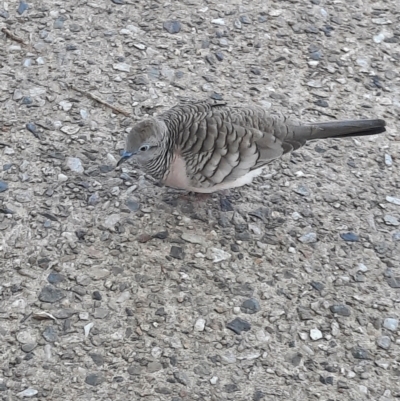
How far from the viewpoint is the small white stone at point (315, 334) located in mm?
3348

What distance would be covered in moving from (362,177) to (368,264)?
0.60 metres

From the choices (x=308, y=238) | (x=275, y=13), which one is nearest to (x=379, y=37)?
(x=275, y=13)

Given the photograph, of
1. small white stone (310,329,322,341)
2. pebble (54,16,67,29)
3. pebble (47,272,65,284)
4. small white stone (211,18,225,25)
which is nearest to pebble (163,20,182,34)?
small white stone (211,18,225,25)

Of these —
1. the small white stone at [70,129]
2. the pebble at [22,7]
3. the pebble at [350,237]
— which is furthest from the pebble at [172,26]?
the pebble at [350,237]

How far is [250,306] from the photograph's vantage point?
3439 mm

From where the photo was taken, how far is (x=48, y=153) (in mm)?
3943

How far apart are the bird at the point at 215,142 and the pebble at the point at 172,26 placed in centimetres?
128

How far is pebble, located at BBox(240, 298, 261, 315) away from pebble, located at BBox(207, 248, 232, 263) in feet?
0.84

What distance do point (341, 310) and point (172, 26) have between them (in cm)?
222

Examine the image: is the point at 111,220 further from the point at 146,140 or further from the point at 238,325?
the point at 238,325

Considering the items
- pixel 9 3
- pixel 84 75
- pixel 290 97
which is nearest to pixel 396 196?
pixel 290 97

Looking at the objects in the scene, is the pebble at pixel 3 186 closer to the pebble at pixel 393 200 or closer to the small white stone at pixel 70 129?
the small white stone at pixel 70 129

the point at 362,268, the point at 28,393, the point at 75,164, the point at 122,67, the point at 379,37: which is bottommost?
the point at 28,393

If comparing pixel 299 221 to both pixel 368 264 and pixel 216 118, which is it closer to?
pixel 368 264
